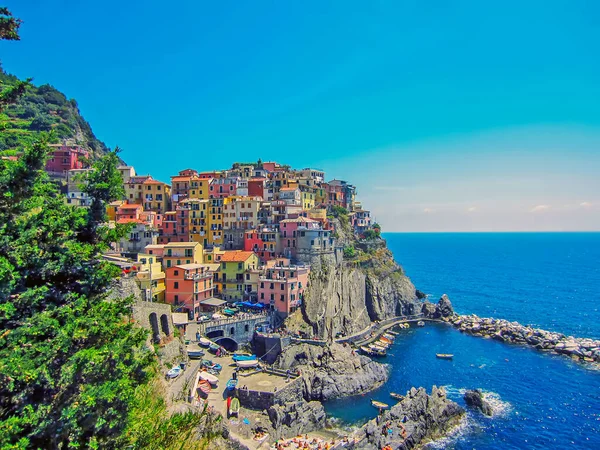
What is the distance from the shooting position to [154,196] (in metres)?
81.0

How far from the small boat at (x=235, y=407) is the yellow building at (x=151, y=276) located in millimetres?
19187

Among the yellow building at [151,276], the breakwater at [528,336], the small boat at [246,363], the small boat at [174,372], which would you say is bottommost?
the breakwater at [528,336]

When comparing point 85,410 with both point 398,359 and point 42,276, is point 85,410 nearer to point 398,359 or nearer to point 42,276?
point 42,276

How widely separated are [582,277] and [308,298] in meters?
126

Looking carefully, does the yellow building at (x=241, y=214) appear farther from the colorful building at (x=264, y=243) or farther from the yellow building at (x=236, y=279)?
the yellow building at (x=236, y=279)

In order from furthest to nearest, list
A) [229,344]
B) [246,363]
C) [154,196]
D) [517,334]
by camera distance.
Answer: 1. [154,196]
2. [517,334]
3. [229,344]
4. [246,363]

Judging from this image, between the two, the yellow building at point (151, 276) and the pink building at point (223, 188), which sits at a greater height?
the pink building at point (223, 188)

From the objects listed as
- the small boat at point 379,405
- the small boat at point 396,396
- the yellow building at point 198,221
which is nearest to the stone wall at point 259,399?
the small boat at point 379,405

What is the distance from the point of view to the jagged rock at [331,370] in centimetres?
4828

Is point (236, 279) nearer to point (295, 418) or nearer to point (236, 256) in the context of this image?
point (236, 256)

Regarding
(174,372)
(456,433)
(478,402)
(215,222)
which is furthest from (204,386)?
(215,222)

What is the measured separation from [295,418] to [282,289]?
2318cm

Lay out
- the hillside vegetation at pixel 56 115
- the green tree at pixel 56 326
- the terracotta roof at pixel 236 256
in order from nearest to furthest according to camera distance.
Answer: the green tree at pixel 56 326
the terracotta roof at pixel 236 256
the hillside vegetation at pixel 56 115

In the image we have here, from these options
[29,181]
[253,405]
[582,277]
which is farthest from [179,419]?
[582,277]
